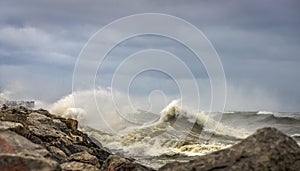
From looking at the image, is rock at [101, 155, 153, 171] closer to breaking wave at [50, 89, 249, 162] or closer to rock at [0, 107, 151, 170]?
rock at [0, 107, 151, 170]

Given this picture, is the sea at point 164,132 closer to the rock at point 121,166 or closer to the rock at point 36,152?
the rock at point 36,152

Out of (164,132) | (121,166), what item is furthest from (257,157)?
(164,132)

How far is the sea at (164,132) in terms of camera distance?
22.6 metres

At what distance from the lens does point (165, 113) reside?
37906 millimetres

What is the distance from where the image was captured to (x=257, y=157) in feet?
19.2

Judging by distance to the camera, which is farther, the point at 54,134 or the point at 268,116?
the point at 268,116

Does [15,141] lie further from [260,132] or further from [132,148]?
[132,148]

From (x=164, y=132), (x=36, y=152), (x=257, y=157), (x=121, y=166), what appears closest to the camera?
(x=257, y=157)

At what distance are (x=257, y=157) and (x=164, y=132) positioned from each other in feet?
81.0

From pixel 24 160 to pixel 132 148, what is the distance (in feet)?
60.7

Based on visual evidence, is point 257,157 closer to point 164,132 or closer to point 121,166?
point 121,166

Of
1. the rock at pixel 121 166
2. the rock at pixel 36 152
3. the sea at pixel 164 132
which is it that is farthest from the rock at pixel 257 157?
the sea at pixel 164 132

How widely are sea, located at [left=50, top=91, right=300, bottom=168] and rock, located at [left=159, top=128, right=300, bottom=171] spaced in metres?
12.2

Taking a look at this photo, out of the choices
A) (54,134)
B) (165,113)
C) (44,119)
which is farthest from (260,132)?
(165,113)
